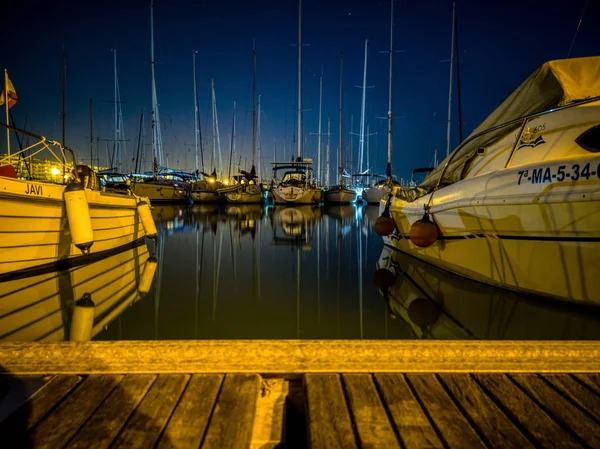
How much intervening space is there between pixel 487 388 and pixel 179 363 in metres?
1.80

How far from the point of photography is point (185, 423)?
64.5 inches

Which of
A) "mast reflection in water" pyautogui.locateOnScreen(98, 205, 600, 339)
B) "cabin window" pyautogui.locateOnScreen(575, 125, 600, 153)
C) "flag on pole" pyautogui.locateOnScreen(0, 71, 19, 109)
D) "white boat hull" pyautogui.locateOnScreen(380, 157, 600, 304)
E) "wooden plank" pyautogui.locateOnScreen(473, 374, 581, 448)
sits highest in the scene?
"flag on pole" pyautogui.locateOnScreen(0, 71, 19, 109)

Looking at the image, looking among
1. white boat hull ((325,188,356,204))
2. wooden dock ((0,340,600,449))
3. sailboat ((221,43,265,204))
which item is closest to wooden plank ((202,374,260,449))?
wooden dock ((0,340,600,449))

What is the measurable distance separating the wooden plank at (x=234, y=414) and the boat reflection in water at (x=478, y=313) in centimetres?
231

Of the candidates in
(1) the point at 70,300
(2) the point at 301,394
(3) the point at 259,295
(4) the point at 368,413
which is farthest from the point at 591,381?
(1) the point at 70,300

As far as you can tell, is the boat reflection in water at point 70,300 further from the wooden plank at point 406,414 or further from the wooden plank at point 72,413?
the wooden plank at point 406,414

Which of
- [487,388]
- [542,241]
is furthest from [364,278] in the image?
[487,388]

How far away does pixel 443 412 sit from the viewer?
1.71m

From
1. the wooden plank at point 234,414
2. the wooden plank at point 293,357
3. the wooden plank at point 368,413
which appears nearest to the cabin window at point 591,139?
the wooden plank at point 293,357

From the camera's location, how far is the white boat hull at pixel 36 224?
5.56m

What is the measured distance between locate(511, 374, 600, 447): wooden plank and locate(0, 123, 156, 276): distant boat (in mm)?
6947

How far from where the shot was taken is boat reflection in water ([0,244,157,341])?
12.3 ft

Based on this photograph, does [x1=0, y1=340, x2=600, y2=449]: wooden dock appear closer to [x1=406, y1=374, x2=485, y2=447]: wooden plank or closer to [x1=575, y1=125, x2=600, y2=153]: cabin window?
[x1=406, y1=374, x2=485, y2=447]: wooden plank

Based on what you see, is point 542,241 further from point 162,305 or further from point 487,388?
point 162,305
